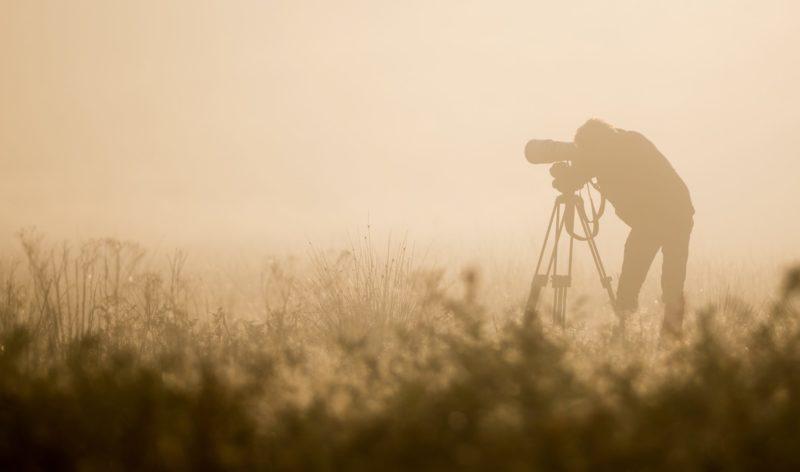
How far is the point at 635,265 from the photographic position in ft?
23.5

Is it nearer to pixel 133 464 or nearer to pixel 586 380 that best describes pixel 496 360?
pixel 586 380

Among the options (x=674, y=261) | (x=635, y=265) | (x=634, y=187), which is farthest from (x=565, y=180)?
(x=674, y=261)

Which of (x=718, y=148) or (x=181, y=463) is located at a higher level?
(x=718, y=148)

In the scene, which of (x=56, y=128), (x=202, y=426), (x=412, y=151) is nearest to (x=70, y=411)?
(x=202, y=426)

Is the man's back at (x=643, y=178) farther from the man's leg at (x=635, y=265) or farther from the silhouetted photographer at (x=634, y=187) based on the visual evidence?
the man's leg at (x=635, y=265)

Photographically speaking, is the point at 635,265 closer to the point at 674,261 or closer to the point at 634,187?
the point at 674,261

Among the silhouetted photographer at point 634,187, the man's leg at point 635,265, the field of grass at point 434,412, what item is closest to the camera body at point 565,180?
the silhouetted photographer at point 634,187

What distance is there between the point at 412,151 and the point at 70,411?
522ft

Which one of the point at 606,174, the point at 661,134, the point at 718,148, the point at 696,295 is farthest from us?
the point at 661,134

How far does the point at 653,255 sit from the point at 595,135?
1246mm

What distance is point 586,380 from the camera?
8.64ft

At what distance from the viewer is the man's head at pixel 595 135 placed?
7.00 m

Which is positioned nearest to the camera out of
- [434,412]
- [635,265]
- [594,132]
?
[434,412]

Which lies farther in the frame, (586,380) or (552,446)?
(586,380)
